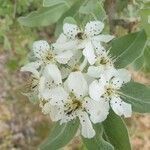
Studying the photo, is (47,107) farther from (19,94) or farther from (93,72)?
(19,94)

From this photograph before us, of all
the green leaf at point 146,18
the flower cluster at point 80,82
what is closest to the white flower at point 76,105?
the flower cluster at point 80,82

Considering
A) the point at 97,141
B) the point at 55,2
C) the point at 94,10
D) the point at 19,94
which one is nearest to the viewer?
the point at 97,141

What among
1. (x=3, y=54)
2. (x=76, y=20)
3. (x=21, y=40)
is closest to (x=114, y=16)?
(x=76, y=20)

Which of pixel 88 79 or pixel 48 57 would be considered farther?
pixel 48 57

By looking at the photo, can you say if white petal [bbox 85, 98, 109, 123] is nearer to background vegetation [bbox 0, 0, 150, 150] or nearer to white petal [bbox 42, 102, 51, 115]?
white petal [bbox 42, 102, 51, 115]

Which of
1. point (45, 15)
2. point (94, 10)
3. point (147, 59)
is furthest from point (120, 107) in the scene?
point (45, 15)

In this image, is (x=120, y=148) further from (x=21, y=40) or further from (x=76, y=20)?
(x=21, y=40)

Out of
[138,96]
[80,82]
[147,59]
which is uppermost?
[80,82]

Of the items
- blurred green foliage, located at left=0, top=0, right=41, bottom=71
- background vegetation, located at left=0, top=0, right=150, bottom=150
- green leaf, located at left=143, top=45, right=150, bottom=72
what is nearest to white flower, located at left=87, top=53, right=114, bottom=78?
green leaf, located at left=143, top=45, right=150, bottom=72
